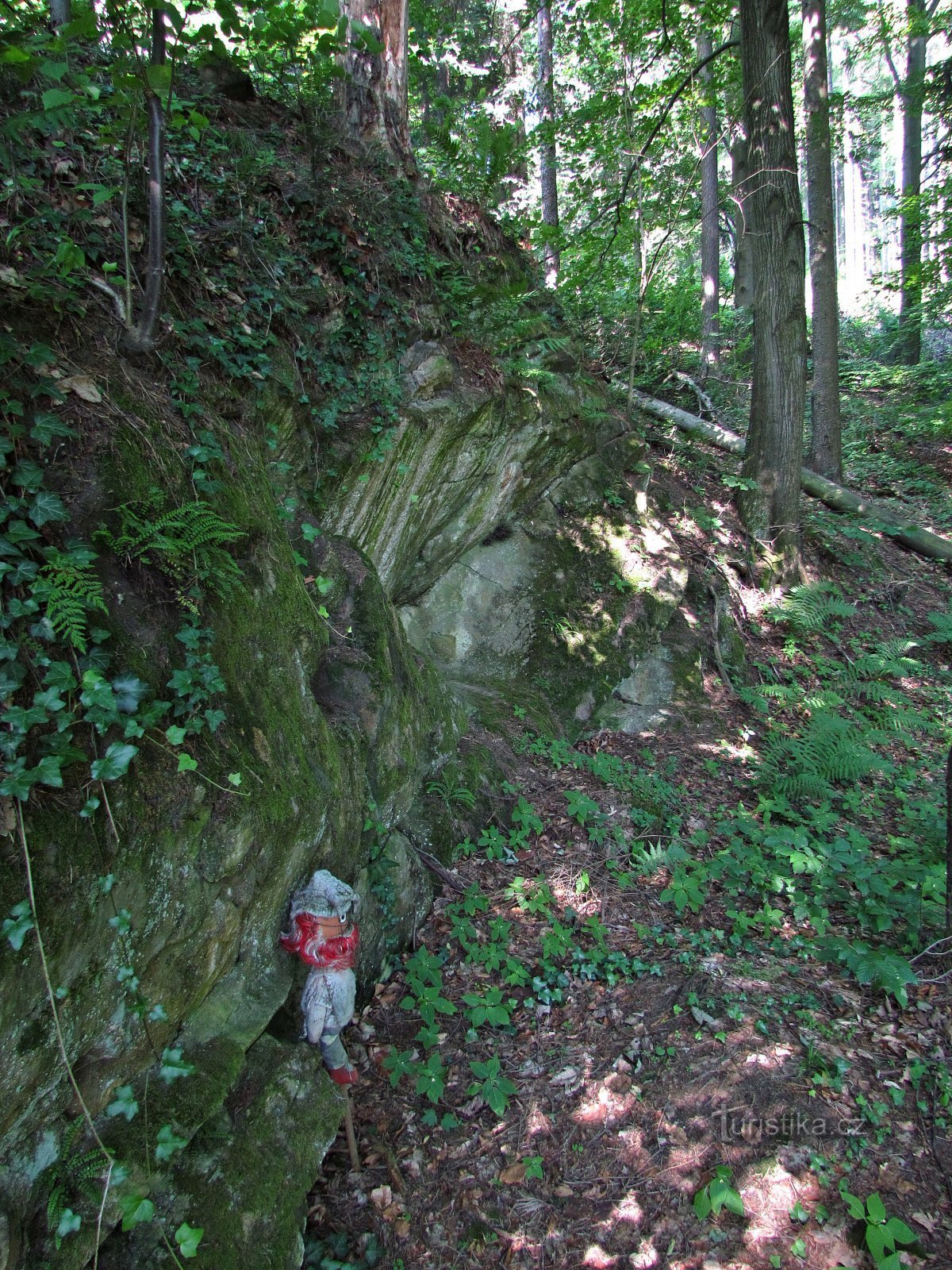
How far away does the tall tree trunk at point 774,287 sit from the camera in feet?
26.6

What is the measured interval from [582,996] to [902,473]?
1334cm

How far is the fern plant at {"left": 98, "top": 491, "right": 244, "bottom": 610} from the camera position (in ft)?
9.00

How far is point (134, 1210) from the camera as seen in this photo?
222 centimetres

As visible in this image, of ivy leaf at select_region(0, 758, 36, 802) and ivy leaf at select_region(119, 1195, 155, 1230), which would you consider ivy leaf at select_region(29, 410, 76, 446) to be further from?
ivy leaf at select_region(119, 1195, 155, 1230)

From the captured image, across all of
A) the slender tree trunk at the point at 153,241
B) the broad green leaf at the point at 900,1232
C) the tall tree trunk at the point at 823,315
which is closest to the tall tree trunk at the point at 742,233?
the tall tree trunk at the point at 823,315

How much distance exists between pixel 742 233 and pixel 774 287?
1077mm

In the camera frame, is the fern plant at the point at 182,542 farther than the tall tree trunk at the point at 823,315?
No

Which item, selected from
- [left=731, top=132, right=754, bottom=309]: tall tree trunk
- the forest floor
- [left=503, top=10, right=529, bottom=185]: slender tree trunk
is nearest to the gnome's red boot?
the forest floor

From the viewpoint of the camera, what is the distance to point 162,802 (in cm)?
254

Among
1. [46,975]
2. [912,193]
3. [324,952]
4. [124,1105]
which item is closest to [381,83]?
[324,952]

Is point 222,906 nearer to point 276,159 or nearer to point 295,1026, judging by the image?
point 295,1026

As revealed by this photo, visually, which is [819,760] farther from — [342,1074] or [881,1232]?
[342,1074]

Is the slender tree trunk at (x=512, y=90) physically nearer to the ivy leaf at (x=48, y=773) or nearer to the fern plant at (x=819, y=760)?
the fern plant at (x=819, y=760)

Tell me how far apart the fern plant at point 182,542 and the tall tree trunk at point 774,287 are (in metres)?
8.02
